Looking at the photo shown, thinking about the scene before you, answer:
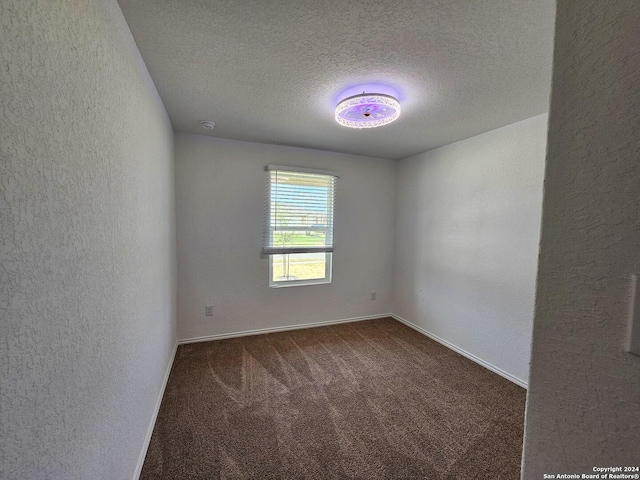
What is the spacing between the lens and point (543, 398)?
1.98ft

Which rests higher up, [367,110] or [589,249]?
[367,110]

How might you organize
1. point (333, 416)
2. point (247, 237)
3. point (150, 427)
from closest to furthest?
1. point (150, 427)
2. point (333, 416)
3. point (247, 237)

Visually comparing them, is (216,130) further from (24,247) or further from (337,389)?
(337,389)

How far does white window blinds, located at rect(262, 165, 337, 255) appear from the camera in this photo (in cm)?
315

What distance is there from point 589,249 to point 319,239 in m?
2.96

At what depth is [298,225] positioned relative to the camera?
329cm

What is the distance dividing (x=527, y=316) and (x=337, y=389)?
1.75 meters

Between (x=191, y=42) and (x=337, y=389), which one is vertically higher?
(x=191, y=42)

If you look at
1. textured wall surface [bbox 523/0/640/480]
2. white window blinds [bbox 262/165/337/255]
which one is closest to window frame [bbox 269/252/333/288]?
white window blinds [bbox 262/165/337/255]

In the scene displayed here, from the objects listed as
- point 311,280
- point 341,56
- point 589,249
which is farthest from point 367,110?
point 311,280

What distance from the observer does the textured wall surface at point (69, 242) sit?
1.84 ft

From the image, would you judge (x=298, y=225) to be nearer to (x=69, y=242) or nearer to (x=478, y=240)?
(x=478, y=240)

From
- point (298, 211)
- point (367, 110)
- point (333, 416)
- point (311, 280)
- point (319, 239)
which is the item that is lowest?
point (333, 416)

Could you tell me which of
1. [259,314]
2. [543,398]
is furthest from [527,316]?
[259,314]
